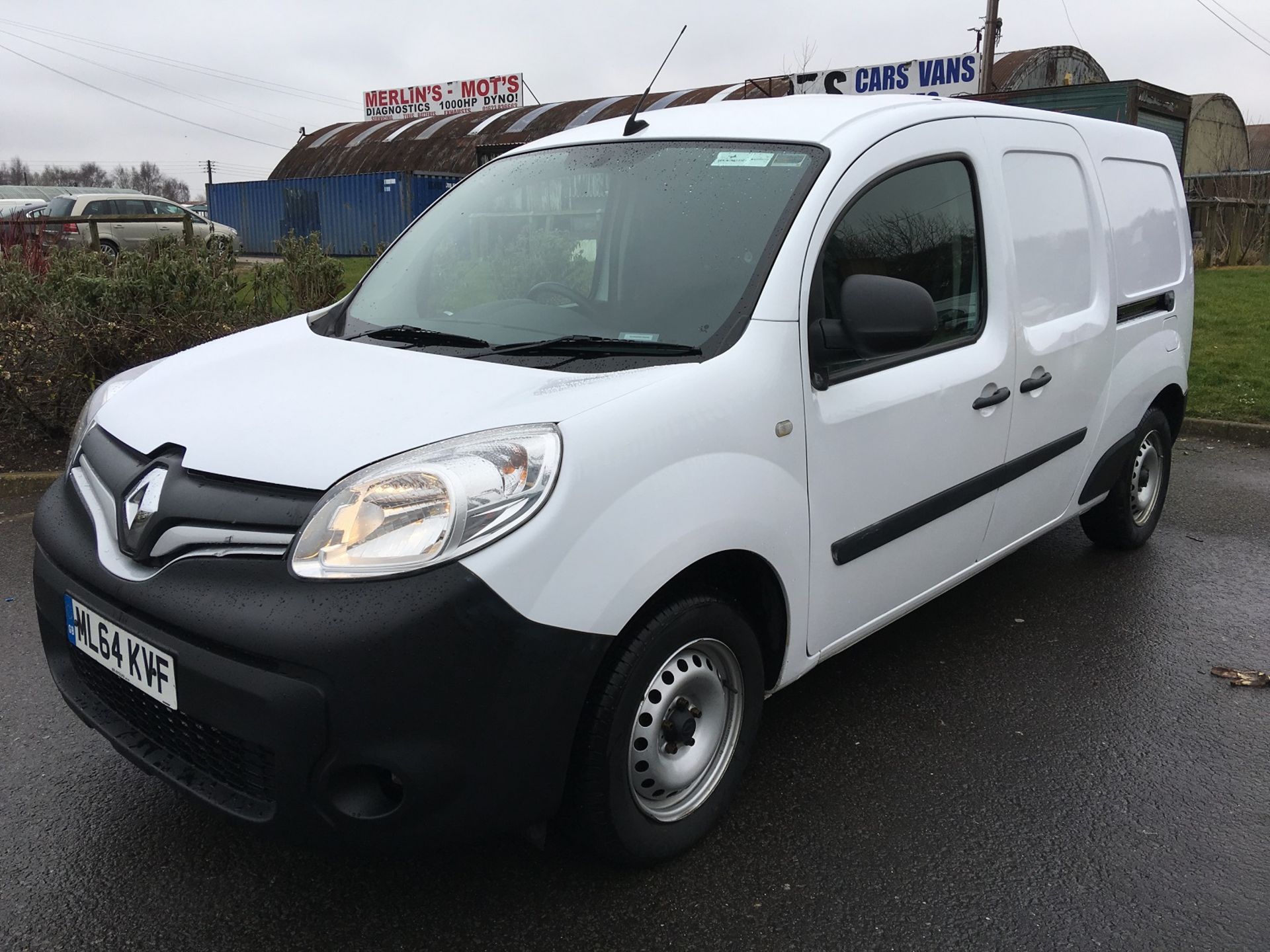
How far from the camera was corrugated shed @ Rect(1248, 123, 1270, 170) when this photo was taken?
36.4 meters

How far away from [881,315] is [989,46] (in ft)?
76.6

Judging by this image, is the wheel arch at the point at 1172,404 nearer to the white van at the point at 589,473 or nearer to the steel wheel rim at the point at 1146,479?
the steel wheel rim at the point at 1146,479

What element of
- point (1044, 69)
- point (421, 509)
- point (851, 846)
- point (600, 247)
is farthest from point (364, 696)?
point (1044, 69)

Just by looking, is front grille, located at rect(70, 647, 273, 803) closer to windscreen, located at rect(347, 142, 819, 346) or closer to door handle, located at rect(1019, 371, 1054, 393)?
windscreen, located at rect(347, 142, 819, 346)

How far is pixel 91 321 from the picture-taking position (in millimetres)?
6375

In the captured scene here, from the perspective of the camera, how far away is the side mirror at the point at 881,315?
2.57m

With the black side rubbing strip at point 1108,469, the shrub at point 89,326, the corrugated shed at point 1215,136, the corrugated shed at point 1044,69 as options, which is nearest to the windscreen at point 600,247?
the black side rubbing strip at point 1108,469

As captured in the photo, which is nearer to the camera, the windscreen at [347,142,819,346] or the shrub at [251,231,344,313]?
the windscreen at [347,142,819,346]

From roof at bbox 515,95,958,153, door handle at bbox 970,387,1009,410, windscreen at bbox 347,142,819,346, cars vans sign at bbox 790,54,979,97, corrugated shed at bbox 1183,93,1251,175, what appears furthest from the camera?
corrugated shed at bbox 1183,93,1251,175

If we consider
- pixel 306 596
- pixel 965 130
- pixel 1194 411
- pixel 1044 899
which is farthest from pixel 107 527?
pixel 1194 411

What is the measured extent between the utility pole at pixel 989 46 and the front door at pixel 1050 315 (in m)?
20.0

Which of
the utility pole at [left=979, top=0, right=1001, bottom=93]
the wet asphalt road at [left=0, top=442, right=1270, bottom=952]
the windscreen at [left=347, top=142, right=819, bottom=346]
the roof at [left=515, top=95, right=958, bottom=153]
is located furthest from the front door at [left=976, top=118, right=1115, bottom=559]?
the utility pole at [left=979, top=0, right=1001, bottom=93]

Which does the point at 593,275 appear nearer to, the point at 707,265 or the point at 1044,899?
the point at 707,265

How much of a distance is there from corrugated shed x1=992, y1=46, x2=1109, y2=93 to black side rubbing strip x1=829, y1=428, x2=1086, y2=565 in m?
22.3
